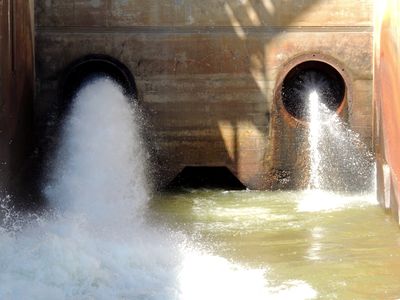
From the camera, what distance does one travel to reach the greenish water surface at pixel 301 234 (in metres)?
6.72

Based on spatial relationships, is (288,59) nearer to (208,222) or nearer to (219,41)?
(219,41)

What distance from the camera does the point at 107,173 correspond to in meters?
11.8

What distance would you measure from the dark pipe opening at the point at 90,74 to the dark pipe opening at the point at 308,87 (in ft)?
9.06

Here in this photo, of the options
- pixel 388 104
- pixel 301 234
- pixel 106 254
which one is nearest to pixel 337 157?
pixel 388 104

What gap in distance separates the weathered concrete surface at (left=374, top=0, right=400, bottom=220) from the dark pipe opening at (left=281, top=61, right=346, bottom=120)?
37.5 inches

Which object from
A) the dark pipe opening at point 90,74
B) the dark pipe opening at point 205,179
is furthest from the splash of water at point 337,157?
the dark pipe opening at point 90,74

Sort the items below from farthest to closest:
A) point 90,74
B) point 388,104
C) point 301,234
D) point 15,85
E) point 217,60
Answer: point 90,74, point 217,60, point 15,85, point 388,104, point 301,234

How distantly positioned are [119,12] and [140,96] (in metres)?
1.47

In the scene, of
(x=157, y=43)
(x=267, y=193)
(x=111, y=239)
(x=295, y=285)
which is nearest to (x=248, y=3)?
(x=157, y=43)

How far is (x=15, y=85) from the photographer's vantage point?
10281 millimetres

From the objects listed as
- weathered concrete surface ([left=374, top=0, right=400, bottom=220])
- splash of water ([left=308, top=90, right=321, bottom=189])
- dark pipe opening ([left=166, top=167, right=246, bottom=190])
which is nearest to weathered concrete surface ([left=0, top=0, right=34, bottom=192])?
dark pipe opening ([left=166, top=167, right=246, bottom=190])

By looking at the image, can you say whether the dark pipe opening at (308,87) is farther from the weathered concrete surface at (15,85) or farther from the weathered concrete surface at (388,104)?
the weathered concrete surface at (15,85)

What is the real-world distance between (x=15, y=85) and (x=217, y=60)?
3.53 m

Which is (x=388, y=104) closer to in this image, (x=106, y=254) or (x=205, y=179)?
(x=205, y=179)
